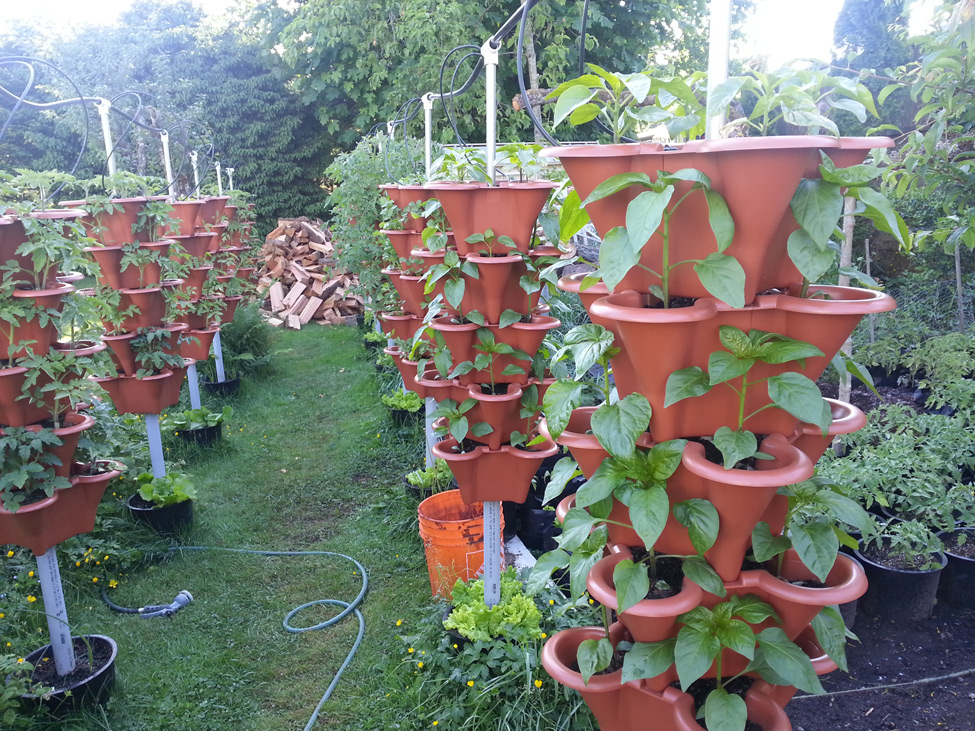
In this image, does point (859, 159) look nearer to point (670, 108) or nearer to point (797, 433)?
point (670, 108)

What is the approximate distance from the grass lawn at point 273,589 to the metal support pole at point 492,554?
517 millimetres

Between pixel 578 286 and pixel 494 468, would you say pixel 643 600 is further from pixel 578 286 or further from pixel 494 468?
pixel 494 468

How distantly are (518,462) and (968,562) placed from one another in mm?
1971

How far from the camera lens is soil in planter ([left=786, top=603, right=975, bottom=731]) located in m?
2.23

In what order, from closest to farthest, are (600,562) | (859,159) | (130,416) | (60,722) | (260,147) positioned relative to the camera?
(859,159), (600,562), (60,722), (130,416), (260,147)

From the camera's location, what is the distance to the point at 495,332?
236 centimetres

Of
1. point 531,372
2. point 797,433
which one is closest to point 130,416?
point 531,372

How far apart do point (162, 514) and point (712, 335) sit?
3.46 meters

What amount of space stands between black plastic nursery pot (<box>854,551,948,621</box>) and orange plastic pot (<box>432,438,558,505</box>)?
4.61 feet

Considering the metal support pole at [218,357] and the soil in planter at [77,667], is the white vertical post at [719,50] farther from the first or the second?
the metal support pole at [218,357]

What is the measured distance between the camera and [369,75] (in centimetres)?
1262

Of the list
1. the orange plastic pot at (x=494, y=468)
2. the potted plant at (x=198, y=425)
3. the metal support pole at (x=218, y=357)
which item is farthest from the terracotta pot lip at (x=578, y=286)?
the metal support pole at (x=218, y=357)

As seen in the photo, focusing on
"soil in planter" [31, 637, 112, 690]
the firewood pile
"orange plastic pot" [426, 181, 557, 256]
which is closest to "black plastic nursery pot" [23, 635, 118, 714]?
"soil in planter" [31, 637, 112, 690]

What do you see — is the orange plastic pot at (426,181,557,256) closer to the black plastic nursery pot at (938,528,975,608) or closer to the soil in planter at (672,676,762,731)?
the soil in planter at (672,676,762,731)
